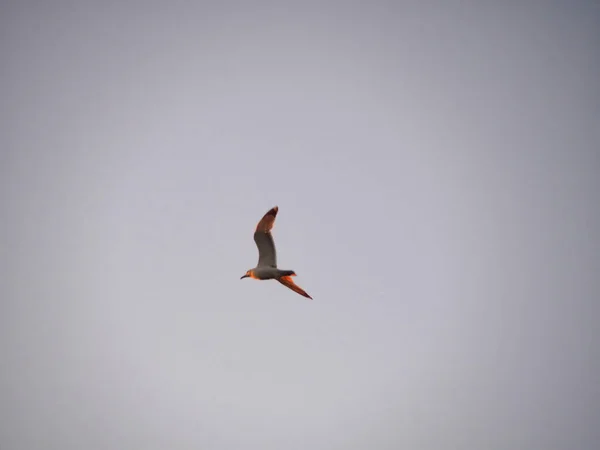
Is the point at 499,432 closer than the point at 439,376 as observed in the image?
Yes

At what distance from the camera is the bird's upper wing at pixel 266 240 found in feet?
40.8

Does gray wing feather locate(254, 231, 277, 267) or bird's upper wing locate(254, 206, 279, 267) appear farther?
gray wing feather locate(254, 231, 277, 267)

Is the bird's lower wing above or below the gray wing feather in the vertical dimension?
below

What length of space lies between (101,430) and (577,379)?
89.1 m

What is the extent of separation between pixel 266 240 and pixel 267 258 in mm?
566

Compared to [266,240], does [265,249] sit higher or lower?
lower

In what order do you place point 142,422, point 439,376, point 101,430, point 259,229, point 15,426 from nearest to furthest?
1. point 259,229
2. point 15,426
3. point 101,430
4. point 142,422
5. point 439,376

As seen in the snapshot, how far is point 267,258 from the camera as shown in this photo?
12.7 m

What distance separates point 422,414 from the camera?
82.1m

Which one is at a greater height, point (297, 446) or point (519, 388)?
point (519, 388)

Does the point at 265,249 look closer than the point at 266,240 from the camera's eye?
No

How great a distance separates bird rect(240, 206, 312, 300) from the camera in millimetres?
12414

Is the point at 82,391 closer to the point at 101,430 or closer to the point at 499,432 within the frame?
the point at 101,430

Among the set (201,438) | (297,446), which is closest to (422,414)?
(297,446)
